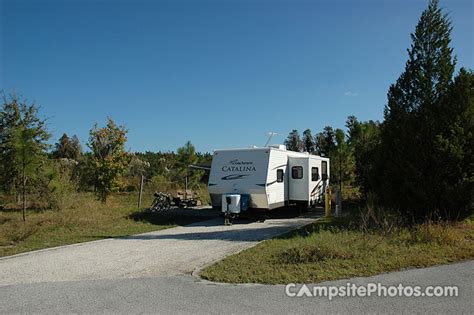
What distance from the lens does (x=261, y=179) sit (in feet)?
46.3

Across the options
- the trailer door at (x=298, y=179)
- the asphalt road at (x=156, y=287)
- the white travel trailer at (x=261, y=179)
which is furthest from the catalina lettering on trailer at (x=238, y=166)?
the asphalt road at (x=156, y=287)

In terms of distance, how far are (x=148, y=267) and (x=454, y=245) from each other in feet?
20.5

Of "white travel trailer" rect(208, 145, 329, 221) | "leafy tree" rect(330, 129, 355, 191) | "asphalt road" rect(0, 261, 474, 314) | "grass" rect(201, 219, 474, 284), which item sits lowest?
"asphalt road" rect(0, 261, 474, 314)

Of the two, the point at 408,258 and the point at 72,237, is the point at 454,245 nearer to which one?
the point at 408,258

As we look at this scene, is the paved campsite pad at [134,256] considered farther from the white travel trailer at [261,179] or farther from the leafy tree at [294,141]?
the leafy tree at [294,141]

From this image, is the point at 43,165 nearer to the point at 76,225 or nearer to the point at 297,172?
the point at 76,225

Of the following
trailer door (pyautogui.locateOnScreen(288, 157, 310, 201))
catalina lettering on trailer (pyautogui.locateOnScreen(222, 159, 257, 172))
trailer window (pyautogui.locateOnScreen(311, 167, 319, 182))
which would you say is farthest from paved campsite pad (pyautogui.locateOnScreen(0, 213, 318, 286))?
trailer window (pyautogui.locateOnScreen(311, 167, 319, 182))

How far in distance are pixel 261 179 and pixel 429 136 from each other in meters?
5.81

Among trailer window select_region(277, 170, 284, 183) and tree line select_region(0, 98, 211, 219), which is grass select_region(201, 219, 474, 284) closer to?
trailer window select_region(277, 170, 284, 183)

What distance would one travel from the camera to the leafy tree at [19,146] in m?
12.9

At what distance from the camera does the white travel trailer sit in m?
14.1

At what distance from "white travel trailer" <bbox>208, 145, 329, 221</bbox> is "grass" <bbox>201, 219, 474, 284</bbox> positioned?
493cm

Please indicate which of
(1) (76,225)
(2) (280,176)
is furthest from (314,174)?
(1) (76,225)

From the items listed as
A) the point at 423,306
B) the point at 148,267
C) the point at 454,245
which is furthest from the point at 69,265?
the point at 454,245
